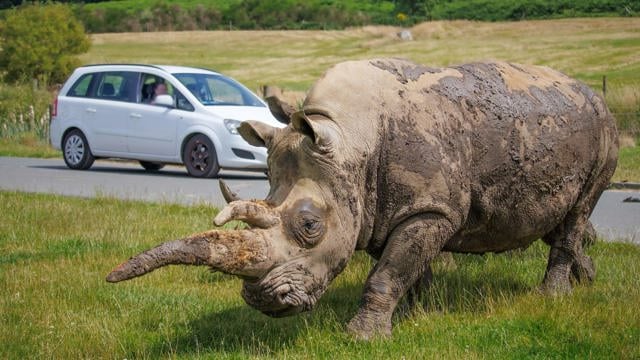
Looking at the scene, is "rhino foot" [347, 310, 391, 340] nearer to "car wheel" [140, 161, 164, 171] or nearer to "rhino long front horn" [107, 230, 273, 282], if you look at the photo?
"rhino long front horn" [107, 230, 273, 282]

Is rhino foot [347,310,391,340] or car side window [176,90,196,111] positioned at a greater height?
rhino foot [347,310,391,340]

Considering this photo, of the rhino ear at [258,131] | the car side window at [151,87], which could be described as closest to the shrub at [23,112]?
the car side window at [151,87]

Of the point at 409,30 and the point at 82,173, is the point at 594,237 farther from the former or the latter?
the point at 409,30

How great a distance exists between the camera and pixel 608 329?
696cm

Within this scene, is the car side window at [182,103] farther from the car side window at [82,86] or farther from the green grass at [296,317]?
the green grass at [296,317]

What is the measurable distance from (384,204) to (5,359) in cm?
253

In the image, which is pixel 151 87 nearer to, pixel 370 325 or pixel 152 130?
→ pixel 152 130

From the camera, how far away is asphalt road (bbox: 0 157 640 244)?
13.5m

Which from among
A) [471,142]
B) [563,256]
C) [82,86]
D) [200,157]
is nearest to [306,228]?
[471,142]

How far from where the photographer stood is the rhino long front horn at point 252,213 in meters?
6.00

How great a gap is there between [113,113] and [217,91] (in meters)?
2.03

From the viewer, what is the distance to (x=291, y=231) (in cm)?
632

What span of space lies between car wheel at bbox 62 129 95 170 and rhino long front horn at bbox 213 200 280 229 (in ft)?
48.0

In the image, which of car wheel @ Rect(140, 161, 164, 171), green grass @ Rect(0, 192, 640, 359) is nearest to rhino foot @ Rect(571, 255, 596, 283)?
green grass @ Rect(0, 192, 640, 359)
